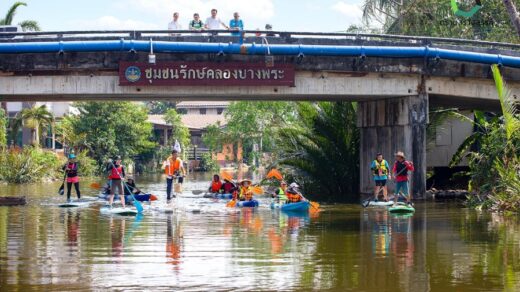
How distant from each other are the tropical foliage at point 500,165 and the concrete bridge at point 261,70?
11.1ft

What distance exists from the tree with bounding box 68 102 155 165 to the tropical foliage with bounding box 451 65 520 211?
1466 inches

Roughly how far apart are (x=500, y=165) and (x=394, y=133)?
277 inches

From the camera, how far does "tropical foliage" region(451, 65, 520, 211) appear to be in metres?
24.9

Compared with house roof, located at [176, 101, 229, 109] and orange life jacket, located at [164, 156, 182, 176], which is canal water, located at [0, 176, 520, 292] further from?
house roof, located at [176, 101, 229, 109]

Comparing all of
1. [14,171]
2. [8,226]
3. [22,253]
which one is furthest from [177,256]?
[14,171]

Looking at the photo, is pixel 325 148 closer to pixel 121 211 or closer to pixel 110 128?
pixel 121 211

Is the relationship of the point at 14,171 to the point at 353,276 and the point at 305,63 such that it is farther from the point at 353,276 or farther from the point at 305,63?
the point at 353,276

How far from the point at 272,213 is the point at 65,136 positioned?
38.5 m

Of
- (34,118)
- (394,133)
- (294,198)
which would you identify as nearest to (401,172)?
(294,198)

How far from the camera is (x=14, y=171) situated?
48156 mm

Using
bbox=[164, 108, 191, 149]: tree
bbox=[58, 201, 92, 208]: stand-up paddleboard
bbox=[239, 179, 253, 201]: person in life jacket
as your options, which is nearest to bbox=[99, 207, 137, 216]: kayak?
bbox=[58, 201, 92, 208]: stand-up paddleboard

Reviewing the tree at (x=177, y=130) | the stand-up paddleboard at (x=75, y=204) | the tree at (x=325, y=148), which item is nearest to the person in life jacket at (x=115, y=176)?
the stand-up paddleboard at (x=75, y=204)

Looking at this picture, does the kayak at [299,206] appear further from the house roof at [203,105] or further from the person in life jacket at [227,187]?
the house roof at [203,105]

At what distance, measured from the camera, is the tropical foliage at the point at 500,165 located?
81.6ft
